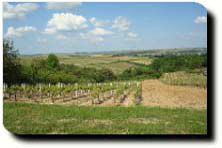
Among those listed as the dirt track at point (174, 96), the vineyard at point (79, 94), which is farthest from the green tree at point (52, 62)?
the dirt track at point (174, 96)

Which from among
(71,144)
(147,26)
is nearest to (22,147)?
(71,144)

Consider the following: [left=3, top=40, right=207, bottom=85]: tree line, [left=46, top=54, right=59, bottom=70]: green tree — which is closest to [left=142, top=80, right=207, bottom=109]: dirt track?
[left=3, top=40, right=207, bottom=85]: tree line

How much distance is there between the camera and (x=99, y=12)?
6.16 metres

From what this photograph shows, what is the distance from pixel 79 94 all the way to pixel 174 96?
3.54 ft

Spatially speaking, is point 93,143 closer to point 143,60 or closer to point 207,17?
point 143,60

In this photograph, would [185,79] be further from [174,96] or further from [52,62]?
[52,62]

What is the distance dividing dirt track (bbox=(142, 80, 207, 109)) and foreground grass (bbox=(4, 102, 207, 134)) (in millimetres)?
69

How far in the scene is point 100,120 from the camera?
618 cm

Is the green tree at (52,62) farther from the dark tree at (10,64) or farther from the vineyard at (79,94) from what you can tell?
the dark tree at (10,64)

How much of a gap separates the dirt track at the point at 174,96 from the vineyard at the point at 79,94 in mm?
139

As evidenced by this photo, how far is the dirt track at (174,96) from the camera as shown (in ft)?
20.2

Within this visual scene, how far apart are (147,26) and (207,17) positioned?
26.5 inches

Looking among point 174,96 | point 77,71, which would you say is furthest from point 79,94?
point 174,96

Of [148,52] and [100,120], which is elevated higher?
[148,52]
